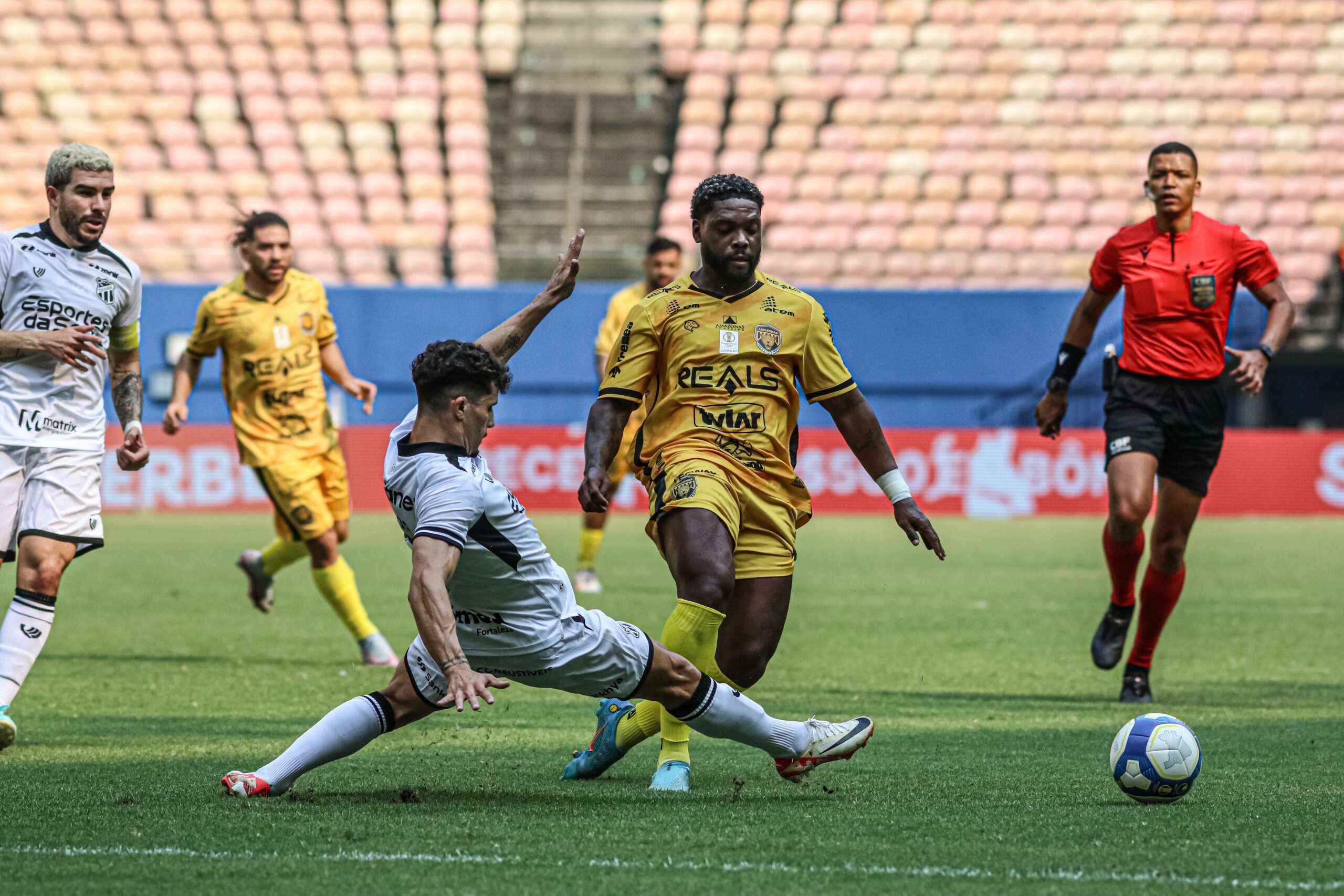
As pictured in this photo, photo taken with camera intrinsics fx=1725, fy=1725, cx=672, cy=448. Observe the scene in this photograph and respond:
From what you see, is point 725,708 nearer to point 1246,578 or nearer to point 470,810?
point 470,810

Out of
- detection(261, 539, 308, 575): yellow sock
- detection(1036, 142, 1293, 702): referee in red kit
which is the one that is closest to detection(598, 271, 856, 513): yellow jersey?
detection(1036, 142, 1293, 702): referee in red kit

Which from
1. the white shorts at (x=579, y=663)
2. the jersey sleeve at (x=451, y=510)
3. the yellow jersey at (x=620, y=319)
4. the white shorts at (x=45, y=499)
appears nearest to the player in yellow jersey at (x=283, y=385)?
the white shorts at (x=45, y=499)

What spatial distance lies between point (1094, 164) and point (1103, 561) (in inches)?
492

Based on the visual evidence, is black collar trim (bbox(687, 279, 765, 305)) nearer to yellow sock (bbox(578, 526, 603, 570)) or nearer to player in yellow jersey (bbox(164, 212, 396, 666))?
player in yellow jersey (bbox(164, 212, 396, 666))

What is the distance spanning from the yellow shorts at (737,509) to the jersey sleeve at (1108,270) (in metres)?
2.84

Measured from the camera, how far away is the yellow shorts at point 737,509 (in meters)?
5.72

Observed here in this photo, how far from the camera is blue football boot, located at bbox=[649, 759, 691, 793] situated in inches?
215

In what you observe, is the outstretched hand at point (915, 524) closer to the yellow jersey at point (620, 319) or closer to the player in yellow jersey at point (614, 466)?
the player in yellow jersey at point (614, 466)

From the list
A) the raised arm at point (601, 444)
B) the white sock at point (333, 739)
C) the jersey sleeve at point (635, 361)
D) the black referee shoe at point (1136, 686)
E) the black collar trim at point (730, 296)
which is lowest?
the black referee shoe at point (1136, 686)

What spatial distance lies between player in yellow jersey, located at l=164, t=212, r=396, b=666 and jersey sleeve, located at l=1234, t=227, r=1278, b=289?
4638mm

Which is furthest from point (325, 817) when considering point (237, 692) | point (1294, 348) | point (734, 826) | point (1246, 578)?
point (1294, 348)

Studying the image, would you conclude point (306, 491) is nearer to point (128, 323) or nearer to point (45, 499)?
point (128, 323)

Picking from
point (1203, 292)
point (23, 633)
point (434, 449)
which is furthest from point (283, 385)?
point (434, 449)

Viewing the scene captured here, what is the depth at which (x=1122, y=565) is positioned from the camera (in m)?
8.16
